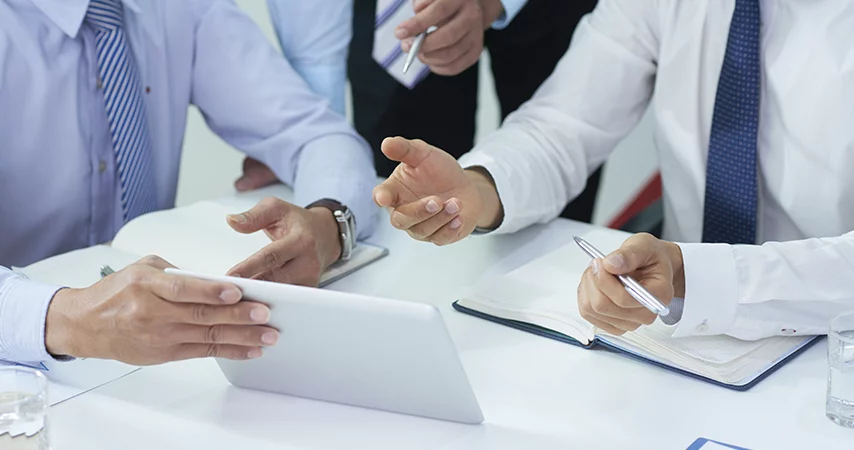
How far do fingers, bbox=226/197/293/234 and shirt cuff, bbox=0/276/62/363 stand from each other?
0.89 ft

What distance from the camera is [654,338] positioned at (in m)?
1.14

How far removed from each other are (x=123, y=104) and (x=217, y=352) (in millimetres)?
765

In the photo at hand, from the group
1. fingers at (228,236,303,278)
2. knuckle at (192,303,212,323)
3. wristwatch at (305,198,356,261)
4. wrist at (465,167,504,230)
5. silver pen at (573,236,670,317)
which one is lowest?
wristwatch at (305,198,356,261)

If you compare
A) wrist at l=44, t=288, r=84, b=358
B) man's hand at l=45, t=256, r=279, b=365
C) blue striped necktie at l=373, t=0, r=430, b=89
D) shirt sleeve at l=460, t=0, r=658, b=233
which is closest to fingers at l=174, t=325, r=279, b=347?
man's hand at l=45, t=256, r=279, b=365

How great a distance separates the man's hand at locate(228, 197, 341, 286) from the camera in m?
1.28

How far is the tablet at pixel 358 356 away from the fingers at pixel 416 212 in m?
0.30

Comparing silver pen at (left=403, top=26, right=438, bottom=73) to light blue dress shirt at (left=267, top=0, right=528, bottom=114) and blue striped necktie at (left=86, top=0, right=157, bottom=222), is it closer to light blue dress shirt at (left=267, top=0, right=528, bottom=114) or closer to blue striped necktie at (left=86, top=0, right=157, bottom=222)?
light blue dress shirt at (left=267, top=0, right=528, bottom=114)

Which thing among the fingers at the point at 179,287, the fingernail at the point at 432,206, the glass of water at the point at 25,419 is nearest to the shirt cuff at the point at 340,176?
the fingernail at the point at 432,206

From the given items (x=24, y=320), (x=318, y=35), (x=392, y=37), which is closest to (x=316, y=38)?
(x=318, y=35)

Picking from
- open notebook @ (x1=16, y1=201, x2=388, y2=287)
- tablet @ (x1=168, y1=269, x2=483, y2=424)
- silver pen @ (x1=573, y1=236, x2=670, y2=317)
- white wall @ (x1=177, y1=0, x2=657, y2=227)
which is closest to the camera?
tablet @ (x1=168, y1=269, x2=483, y2=424)

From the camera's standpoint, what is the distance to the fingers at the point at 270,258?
1.25 meters

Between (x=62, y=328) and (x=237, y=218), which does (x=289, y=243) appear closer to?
(x=237, y=218)

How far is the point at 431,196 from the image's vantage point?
1283 mm

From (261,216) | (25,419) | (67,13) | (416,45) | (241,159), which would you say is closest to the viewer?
(25,419)
